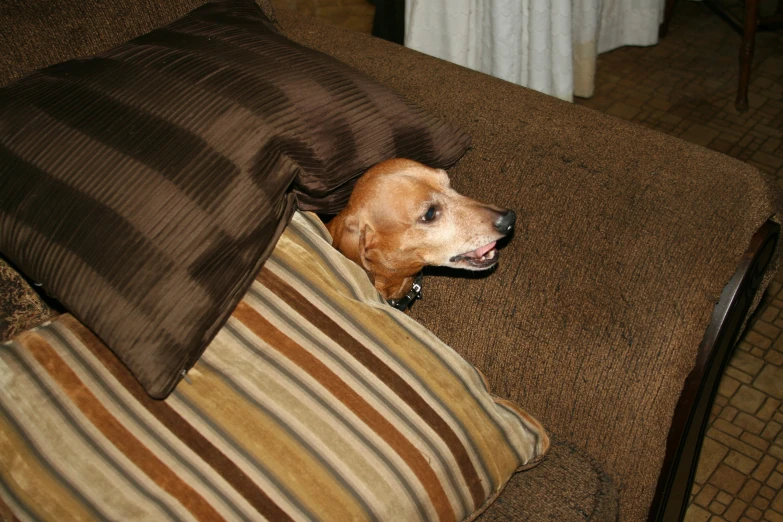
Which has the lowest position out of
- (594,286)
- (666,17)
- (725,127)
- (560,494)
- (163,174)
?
(725,127)

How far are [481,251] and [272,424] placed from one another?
649 mm

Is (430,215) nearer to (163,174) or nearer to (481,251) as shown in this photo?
(481,251)

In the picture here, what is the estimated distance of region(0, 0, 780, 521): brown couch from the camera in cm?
128

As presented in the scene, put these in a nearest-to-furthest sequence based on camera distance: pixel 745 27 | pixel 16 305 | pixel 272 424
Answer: pixel 272 424, pixel 16 305, pixel 745 27

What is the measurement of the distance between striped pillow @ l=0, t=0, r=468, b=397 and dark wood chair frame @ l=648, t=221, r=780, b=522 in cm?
70

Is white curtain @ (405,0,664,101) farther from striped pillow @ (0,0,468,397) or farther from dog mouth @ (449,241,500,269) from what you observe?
striped pillow @ (0,0,468,397)

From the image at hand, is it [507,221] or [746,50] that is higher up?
[507,221]

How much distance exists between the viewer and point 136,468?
1.06 meters

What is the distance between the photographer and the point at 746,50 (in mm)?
2955

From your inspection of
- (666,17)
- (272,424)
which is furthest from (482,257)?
(666,17)

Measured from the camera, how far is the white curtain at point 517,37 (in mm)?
2740

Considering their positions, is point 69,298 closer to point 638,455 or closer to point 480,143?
point 480,143

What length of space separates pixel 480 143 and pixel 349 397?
656 mm

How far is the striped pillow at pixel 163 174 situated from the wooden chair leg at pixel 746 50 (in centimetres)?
221
